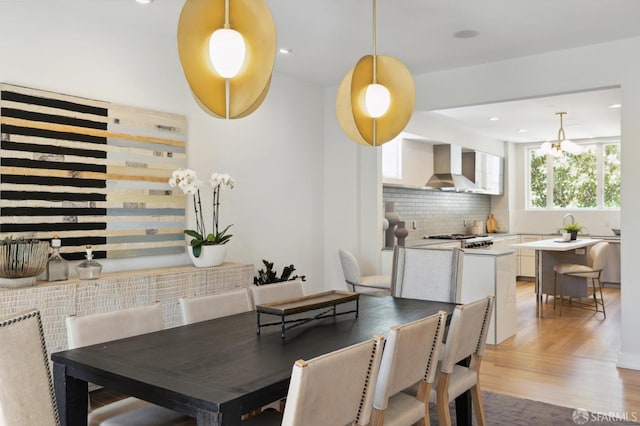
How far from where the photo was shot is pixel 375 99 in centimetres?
289

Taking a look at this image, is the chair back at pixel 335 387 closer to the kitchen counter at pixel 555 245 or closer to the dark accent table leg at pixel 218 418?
the dark accent table leg at pixel 218 418

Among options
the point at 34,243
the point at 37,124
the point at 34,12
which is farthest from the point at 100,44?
the point at 34,243

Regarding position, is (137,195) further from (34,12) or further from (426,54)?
(426,54)

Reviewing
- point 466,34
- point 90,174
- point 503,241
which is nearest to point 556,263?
point 503,241

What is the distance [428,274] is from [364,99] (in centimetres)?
A: 137

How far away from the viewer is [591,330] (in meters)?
5.62

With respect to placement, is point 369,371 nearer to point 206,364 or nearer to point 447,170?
point 206,364

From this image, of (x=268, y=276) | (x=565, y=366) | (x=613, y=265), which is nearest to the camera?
(x=565, y=366)

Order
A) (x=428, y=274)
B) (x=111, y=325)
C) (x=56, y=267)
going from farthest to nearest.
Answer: (x=428, y=274) < (x=56, y=267) < (x=111, y=325)

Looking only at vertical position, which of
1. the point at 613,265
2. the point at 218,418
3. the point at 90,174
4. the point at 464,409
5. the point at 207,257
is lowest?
the point at 464,409

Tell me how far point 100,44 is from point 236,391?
124 inches

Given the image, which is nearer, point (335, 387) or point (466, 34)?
point (335, 387)

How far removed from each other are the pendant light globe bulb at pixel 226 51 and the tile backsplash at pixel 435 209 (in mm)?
4805

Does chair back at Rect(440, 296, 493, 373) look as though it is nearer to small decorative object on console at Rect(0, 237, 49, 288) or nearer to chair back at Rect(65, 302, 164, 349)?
chair back at Rect(65, 302, 164, 349)
